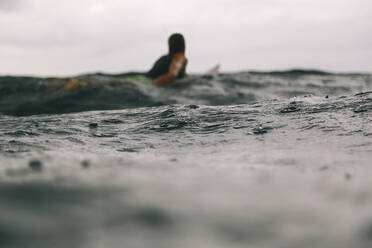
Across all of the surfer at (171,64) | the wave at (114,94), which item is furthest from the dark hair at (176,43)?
the wave at (114,94)

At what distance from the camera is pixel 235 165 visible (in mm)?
2129

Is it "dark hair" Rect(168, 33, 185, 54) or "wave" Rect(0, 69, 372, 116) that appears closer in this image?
"wave" Rect(0, 69, 372, 116)

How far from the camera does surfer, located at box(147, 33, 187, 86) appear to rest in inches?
337

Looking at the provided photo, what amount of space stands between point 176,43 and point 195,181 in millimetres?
7526

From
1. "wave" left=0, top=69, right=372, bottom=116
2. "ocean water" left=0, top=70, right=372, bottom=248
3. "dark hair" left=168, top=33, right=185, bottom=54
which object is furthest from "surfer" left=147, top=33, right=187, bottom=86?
"ocean water" left=0, top=70, right=372, bottom=248

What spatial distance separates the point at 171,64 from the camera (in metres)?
8.73

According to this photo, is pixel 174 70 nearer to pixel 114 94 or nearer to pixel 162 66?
pixel 162 66

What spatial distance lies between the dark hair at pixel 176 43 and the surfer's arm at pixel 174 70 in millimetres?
188

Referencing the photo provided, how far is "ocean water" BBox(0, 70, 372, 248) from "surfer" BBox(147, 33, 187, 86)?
14.7ft

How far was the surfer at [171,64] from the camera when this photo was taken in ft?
28.1

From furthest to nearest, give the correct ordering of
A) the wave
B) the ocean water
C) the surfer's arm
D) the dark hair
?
1. the dark hair
2. the surfer's arm
3. the wave
4. the ocean water

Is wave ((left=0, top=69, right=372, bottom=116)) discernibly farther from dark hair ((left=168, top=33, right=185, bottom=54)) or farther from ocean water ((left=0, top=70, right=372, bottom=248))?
ocean water ((left=0, top=70, right=372, bottom=248))

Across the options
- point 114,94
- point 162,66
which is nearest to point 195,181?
point 114,94

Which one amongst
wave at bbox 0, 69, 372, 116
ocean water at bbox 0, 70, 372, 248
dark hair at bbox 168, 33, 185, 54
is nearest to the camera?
ocean water at bbox 0, 70, 372, 248
